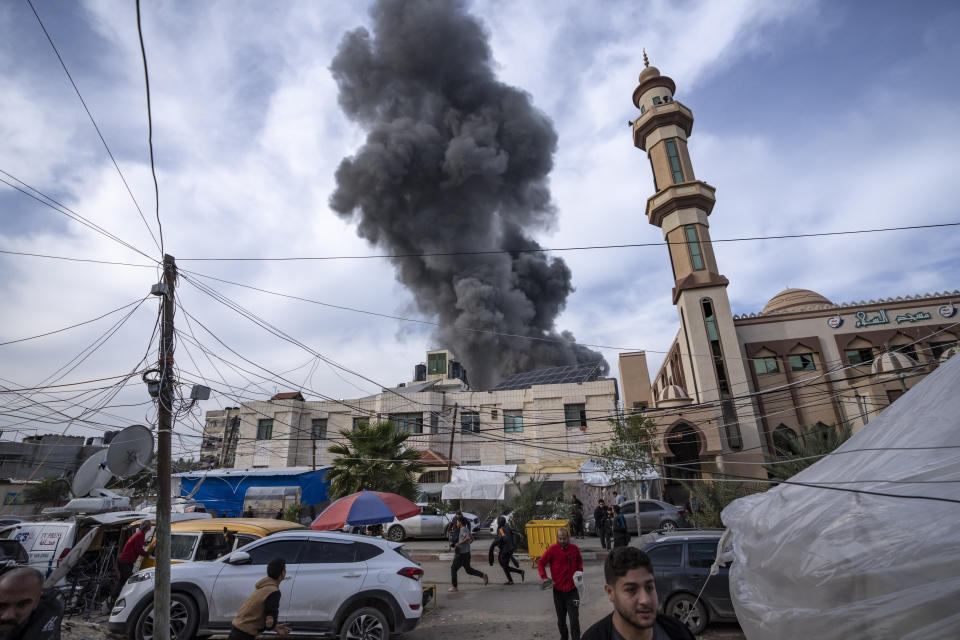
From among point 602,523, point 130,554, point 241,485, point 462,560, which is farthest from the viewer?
point 241,485

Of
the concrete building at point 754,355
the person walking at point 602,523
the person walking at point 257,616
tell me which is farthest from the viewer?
the concrete building at point 754,355

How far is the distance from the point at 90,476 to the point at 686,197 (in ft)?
95.7

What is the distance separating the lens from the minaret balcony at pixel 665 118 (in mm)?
30391

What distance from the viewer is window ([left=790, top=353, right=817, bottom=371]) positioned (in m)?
25.5

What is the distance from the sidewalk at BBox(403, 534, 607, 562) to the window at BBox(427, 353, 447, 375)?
2631cm

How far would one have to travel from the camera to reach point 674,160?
98.6 feet

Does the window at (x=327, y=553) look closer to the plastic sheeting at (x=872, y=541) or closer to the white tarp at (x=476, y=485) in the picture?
the plastic sheeting at (x=872, y=541)

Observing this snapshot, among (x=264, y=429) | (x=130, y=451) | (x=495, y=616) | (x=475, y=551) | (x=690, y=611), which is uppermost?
(x=264, y=429)

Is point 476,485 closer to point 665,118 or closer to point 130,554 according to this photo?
point 130,554

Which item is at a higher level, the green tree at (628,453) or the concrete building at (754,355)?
the concrete building at (754,355)

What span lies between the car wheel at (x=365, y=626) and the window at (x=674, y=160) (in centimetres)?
2904

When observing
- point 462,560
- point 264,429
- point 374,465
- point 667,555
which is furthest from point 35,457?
point 667,555

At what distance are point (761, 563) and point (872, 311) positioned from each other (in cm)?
2824

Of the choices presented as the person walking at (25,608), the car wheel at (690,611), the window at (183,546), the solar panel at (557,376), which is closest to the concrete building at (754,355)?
the solar panel at (557,376)
